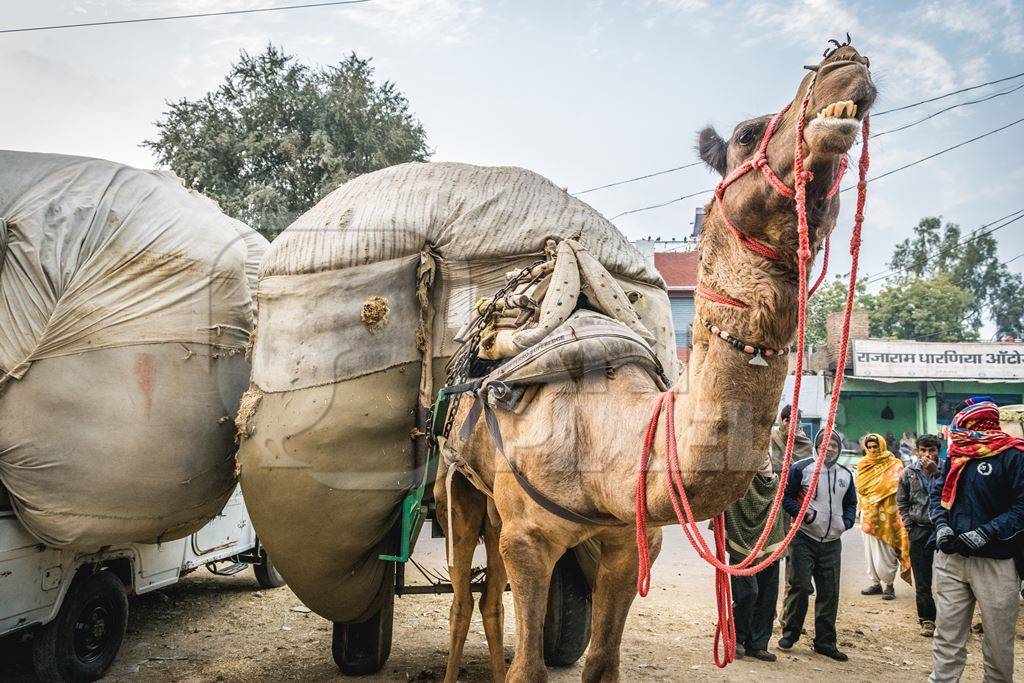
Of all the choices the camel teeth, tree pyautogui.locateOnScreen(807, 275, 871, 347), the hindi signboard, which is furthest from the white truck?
tree pyautogui.locateOnScreen(807, 275, 871, 347)

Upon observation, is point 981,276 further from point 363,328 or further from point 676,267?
point 363,328

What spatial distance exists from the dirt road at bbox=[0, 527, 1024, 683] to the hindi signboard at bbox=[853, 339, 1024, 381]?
17.3m

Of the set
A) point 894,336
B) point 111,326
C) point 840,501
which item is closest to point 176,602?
point 111,326

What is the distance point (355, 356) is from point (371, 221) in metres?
0.77

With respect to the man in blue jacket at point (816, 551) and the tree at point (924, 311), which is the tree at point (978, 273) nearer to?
the tree at point (924, 311)

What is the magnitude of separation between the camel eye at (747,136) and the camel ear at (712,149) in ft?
0.39

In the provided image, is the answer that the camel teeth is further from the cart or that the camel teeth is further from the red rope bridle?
the cart

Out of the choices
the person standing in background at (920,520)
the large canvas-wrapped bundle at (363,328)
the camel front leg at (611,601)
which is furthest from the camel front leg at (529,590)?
the person standing in background at (920,520)

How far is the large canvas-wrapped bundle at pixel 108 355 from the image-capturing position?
438cm

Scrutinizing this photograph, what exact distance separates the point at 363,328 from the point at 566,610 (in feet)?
8.89

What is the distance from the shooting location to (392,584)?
5289mm

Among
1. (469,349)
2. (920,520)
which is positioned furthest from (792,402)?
(920,520)

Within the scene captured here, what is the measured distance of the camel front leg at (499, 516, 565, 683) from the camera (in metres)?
3.41

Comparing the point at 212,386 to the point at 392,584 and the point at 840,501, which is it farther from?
the point at 840,501
